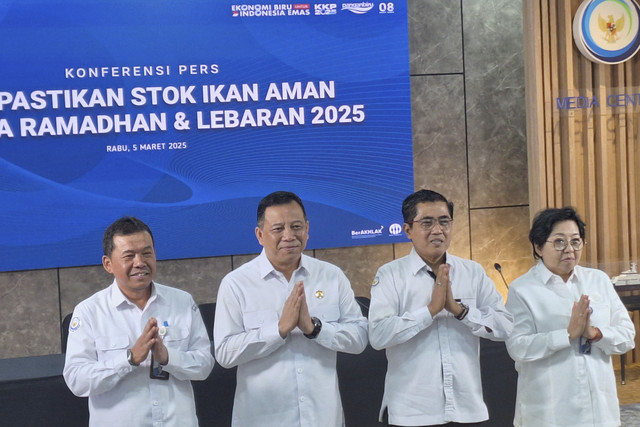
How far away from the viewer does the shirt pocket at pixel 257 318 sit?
9.43 ft

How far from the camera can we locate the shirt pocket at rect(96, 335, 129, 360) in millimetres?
2740

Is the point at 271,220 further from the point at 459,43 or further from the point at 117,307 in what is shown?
the point at 459,43

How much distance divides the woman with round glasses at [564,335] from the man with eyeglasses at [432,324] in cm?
14

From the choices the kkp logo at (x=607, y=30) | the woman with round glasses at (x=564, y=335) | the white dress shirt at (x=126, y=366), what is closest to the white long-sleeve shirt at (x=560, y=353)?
the woman with round glasses at (x=564, y=335)

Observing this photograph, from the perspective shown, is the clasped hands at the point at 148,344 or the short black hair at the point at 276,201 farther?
the short black hair at the point at 276,201

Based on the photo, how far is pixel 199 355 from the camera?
280 cm

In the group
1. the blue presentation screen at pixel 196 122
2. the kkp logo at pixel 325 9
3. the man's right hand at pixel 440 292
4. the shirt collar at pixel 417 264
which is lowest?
the man's right hand at pixel 440 292

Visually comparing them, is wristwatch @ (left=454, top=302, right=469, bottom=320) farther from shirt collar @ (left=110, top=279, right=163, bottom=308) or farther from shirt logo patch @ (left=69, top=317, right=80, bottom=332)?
shirt logo patch @ (left=69, top=317, right=80, bottom=332)

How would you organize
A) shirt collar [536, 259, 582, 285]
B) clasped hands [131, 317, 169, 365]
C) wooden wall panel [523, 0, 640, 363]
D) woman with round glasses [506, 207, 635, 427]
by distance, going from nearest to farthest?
1. clasped hands [131, 317, 169, 365]
2. woman with round glasses [506, 207, 635, 427]
3. shirt collar [536, 259, 582, 285]
4. wooden wall panel [523, 0, 640, 363]

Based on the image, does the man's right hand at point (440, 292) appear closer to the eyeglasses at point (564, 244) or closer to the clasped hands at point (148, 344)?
the eyeglasses at point (564, 244)

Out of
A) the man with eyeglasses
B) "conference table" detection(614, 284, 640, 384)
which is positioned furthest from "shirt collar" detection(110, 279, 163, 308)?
"conference table" detection(614, 284, 640, 384)

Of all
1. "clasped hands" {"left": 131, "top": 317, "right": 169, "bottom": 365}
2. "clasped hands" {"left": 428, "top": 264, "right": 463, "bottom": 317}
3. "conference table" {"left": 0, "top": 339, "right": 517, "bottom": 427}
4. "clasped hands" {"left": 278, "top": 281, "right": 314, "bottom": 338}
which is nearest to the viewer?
"clasped hands" {"left": 131, "top": 317, "right": 169, "bottom": 365}

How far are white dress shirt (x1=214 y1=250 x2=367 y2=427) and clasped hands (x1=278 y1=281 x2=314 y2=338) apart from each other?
0.05 meters

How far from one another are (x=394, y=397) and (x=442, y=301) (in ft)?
1.36
